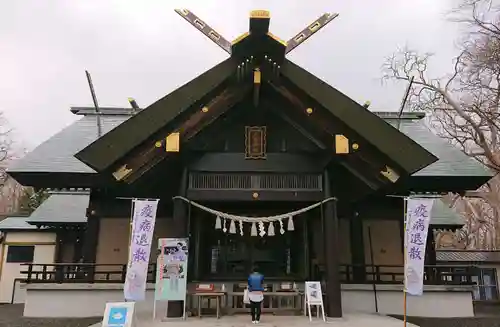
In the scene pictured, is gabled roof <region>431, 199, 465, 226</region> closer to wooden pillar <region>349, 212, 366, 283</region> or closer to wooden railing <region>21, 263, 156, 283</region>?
wooden pillar <region>349, 212, 366, 283</region>

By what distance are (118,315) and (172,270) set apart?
1764 mm

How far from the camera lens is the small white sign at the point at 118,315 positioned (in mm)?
7326

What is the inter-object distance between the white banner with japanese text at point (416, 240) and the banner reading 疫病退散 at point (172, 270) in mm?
4656

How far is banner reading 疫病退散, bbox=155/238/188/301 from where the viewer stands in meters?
8.83

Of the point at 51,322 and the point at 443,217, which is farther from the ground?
the point at 443,217

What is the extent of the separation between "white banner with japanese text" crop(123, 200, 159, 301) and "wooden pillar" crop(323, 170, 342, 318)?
390cm

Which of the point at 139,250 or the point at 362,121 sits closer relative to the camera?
the point at 139,250

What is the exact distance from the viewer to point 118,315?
7.45 metres

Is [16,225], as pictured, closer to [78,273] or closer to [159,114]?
[78,273]

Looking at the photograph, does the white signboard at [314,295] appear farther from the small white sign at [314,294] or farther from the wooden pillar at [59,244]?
the wooden pillar at [59,244]

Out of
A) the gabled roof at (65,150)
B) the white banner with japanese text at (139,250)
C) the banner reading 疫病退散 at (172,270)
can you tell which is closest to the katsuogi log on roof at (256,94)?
the white banner with japanese text at (139,250)

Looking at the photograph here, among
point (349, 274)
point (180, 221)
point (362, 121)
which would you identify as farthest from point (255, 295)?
point (362, 121)

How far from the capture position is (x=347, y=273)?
11.9 m

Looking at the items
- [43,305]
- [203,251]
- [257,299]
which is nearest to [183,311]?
[257,299]
